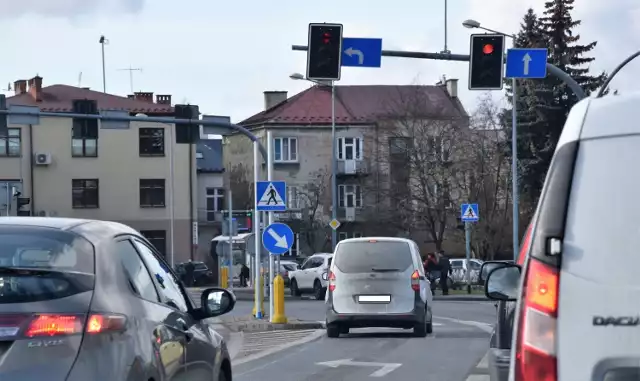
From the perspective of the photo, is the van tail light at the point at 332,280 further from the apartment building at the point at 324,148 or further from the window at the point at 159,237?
the apartment building at the point at 324,148

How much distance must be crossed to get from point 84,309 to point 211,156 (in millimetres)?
73876

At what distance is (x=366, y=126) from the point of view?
77.5 meters

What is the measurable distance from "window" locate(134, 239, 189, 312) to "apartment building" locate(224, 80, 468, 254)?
62696mm

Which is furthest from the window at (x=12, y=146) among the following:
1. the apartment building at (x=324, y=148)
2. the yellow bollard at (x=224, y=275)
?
the yellow bollard at (x=224, y=275)

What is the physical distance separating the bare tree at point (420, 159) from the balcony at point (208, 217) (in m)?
16.1

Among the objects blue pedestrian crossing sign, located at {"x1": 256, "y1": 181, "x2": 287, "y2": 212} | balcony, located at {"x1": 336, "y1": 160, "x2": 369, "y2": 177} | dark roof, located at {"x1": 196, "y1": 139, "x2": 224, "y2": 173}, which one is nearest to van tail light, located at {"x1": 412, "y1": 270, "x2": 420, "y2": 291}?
blue pedestrian crossing sign, located at {"x1": 256, "y1": 181, "x2": 287, "y2": 212}

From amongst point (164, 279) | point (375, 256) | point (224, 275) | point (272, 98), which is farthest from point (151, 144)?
point (164, 279)

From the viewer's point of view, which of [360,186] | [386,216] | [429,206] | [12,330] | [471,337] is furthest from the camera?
[360,186]

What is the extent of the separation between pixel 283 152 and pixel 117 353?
2880 inches

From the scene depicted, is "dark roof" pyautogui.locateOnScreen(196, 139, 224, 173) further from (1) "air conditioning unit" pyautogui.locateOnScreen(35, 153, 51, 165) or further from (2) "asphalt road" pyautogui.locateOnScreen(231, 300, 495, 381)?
(2) "asphalt road" pyautogui.locateOnScreen(231, 300, 495, 381)

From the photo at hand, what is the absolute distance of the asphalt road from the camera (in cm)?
1437

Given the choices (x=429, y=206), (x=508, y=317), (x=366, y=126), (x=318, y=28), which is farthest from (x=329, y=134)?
(x=508, y=317)

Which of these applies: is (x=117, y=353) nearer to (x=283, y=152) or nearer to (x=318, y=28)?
(x=318, y=28)

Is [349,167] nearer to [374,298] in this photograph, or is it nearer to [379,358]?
[374,298]
